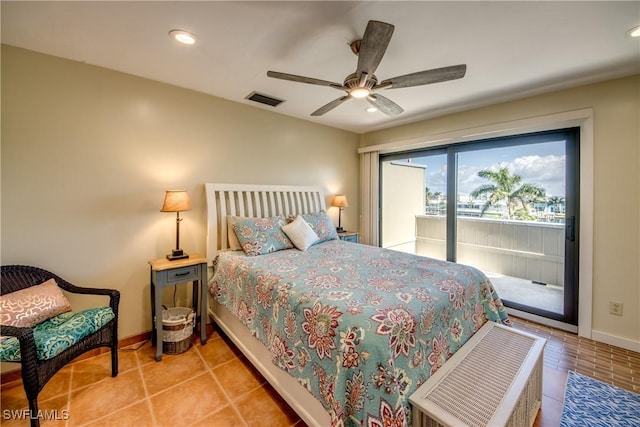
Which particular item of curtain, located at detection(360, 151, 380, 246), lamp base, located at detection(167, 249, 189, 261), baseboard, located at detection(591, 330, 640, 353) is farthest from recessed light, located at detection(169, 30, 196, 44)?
baseboard, located at detection(591, 330, 640, 353)

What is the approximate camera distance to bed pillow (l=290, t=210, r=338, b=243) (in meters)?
3.20

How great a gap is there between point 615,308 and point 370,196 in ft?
10.0

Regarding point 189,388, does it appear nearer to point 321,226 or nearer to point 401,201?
point 321,226

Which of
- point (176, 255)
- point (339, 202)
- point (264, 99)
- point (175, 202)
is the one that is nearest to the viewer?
point (175, 202)

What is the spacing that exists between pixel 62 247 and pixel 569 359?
14.6 ft

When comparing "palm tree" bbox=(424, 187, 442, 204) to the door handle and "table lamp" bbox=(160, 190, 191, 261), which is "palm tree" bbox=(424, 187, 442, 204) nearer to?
the door handle

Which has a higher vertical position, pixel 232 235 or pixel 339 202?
pixel 339 202

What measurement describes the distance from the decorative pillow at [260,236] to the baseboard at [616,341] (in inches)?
125

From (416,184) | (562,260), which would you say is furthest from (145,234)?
(562,260)

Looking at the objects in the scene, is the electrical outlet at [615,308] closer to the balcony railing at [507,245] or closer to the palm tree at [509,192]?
the balcony railing at [507,245]

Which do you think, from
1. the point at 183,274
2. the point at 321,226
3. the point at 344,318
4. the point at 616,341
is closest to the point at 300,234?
the point at 321,226

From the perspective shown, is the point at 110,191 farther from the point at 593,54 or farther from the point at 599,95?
the point at 599,95

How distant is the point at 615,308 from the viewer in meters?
2.47

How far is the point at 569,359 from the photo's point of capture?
2.29 m
